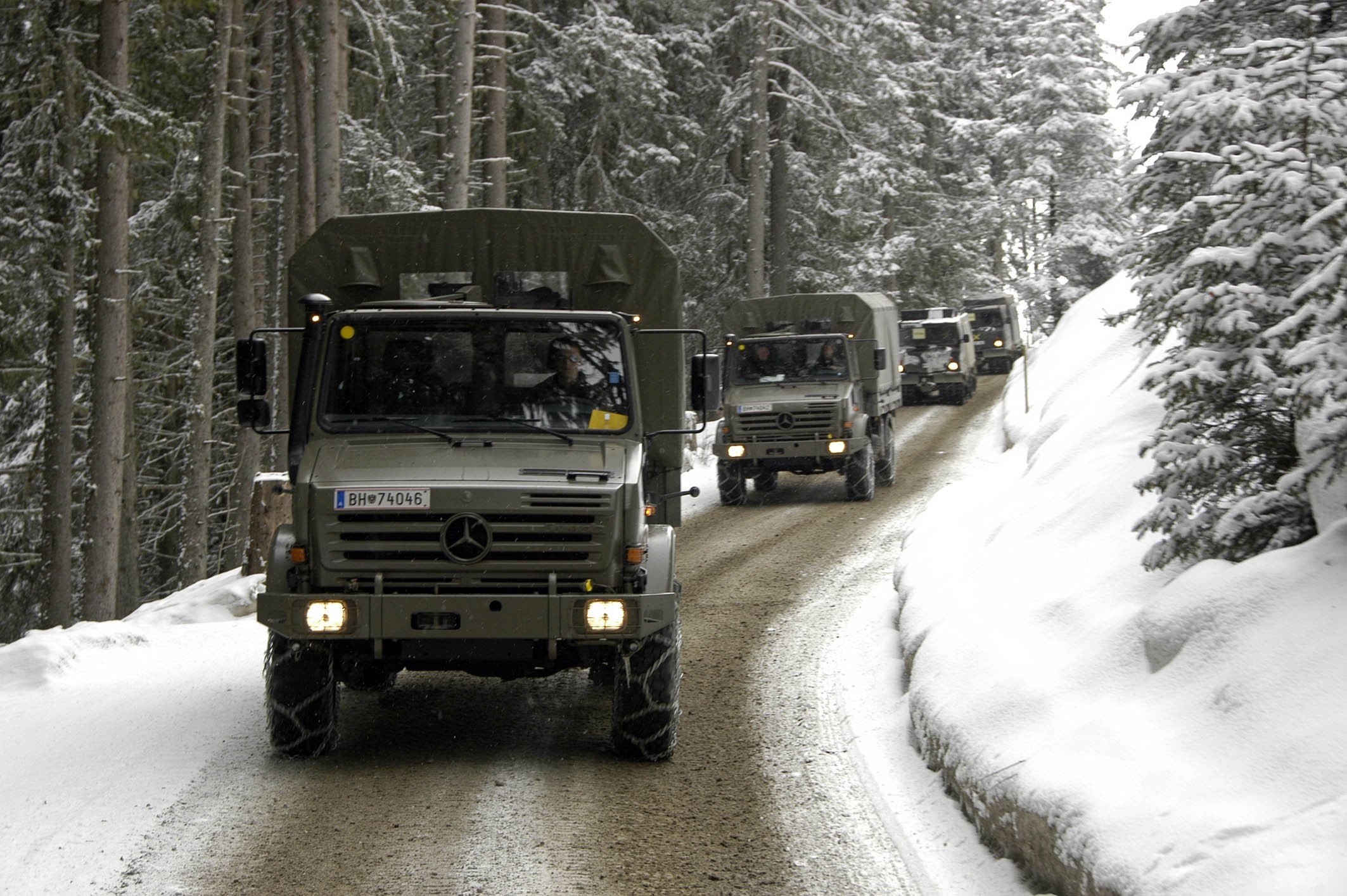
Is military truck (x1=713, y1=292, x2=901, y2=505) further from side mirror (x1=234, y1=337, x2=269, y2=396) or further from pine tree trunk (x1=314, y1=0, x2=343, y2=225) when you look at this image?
side mirror (x1=234, y1=337, x2=269, y2=396)

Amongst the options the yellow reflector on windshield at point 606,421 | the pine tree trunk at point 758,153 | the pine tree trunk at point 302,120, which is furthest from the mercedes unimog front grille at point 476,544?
the pine tree trunk at point 758,153

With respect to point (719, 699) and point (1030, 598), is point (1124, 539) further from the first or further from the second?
point (719, 699)

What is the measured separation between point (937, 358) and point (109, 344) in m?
21.0

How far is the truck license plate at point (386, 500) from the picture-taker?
20.6 feet

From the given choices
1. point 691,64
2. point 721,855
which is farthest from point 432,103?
point 721,855

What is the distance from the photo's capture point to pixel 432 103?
2716cm

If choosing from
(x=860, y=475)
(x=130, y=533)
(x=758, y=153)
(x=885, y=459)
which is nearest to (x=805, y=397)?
(x=860, y=475)

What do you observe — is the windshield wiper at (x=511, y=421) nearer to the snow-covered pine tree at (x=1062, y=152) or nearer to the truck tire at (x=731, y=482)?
the truck tire at (x=731, y=482)

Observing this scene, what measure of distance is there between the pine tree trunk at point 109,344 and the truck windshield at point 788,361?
8157mm

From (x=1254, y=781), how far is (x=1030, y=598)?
3313mm

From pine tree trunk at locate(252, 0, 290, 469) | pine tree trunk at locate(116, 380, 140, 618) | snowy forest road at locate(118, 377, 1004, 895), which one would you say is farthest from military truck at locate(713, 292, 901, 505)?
pine tree trunk at locate(116, 380, 140, 618)

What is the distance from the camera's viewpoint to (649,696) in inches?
266

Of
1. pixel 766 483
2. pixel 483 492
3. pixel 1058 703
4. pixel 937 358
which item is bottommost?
pixel 766 483

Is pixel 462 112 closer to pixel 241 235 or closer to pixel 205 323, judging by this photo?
pixel 205 323
